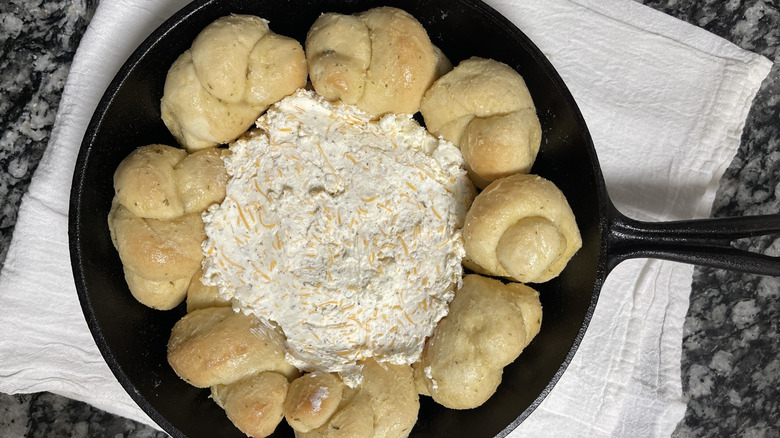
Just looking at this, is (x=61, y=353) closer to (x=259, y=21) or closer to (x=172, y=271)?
(x=172, y=271)

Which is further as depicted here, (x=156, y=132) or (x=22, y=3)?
(x=22, y=3)

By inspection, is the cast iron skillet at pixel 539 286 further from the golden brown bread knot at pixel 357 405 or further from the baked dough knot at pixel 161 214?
the golden brown bread knot at pixel 357 405

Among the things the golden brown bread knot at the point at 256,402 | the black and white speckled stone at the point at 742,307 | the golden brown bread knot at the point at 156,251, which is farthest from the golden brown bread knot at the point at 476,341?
the black and white speckled stone at the point at 742,307

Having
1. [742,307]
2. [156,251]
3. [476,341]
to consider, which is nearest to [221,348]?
[156,251]

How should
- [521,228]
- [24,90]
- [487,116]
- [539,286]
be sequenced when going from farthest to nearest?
[24,90] → [539,286] → [487,116] → [521,228]

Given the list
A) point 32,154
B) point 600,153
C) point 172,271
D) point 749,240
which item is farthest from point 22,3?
point 749,240

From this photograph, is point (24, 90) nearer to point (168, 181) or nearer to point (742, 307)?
point (168, 181)

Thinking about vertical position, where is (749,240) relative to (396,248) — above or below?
below
